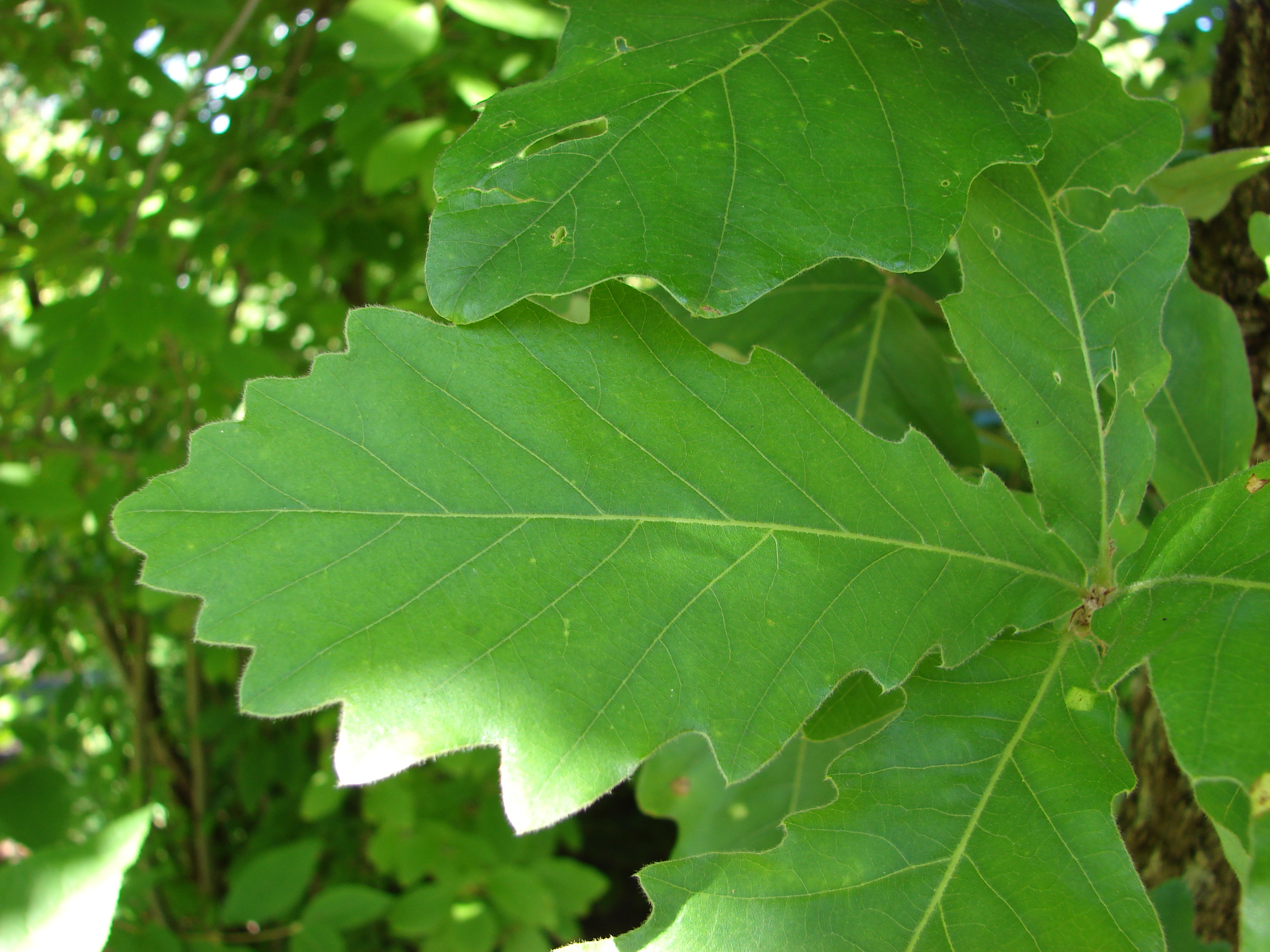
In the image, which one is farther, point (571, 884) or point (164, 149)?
point (571, 884)

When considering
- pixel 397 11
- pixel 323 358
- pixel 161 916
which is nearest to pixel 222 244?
pixel 397 11

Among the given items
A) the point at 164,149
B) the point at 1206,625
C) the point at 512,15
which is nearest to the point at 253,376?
the point at 164,149

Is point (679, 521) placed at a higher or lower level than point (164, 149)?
lower

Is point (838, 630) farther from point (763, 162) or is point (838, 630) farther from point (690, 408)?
point (763, 162)

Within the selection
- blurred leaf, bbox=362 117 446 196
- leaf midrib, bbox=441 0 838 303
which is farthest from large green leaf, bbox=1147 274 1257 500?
blurred leaf, bbox=362 117 446 196

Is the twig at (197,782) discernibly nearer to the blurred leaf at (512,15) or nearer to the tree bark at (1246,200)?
the blurred leaf at (512,15)

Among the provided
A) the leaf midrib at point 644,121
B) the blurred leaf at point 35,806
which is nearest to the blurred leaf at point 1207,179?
the leaf midrib at point 644,121

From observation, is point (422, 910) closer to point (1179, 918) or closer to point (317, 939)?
point (317, 939)
